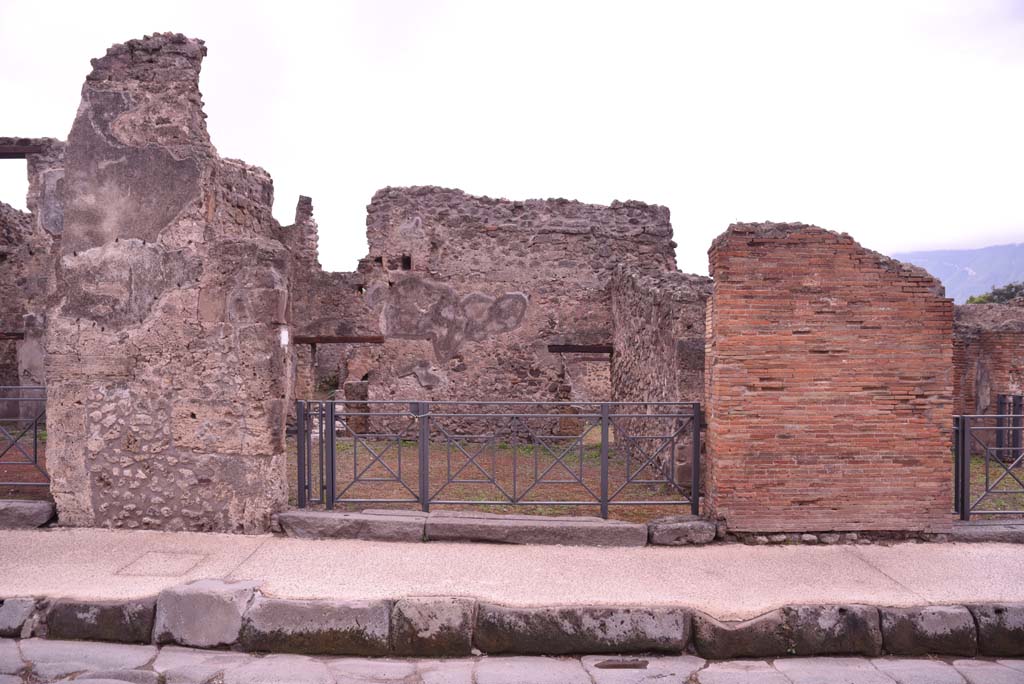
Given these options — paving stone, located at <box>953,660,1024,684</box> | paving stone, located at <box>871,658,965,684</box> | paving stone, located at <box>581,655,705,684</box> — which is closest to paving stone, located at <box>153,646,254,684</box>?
paving stone, located at <box>581,655,705,684</box>

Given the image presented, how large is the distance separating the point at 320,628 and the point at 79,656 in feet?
4.42

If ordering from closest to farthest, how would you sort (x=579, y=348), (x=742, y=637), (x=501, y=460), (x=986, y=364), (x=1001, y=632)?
1. (x=742, y=637)
2. (x=1001, y=632)
3. (x=501, y=460)
4. (x=579, y=348)
5. (x=986, y=364)

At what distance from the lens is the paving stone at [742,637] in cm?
378

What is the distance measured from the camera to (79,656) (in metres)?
3.71

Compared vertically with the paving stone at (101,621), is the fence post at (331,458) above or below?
above

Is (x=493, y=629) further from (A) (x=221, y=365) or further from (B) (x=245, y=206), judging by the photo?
(B) (x=245, y=206)

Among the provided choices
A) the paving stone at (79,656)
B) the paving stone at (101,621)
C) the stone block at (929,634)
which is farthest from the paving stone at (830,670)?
the paving stone at (101,621)

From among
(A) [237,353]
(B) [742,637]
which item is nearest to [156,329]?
(A) [237,353]

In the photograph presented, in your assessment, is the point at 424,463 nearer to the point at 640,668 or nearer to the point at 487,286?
the point at 640,668

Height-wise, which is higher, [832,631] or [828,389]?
[828,389]

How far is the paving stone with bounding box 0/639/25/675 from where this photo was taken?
358 centimetres

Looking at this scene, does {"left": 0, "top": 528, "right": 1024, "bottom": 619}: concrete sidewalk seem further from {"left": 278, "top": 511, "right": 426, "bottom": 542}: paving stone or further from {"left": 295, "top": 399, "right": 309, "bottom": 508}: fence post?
{"left": 295, "top": 399, "right": 309, "bottom": 508}: fence post

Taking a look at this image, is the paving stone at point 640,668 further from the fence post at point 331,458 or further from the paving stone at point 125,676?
the fence post at point 331,458

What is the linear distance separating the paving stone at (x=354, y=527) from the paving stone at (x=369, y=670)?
Result: 4.37 feet
